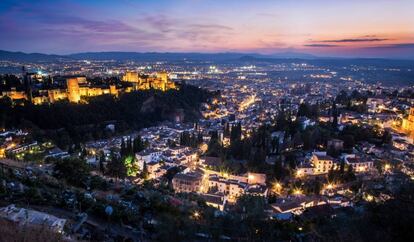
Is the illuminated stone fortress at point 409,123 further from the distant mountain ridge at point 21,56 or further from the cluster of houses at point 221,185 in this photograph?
the distant mountain ridge at point 21,56

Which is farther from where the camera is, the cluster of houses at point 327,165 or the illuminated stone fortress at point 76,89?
the illuminated stone fortress at point 76,89

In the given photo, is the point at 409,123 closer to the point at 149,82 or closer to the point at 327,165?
the point at 327,165

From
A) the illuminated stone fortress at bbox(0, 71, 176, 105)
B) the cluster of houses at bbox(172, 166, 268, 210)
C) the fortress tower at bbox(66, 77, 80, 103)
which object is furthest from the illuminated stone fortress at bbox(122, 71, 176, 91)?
the cluster of houses at bbox(172, 166, 268, 210)

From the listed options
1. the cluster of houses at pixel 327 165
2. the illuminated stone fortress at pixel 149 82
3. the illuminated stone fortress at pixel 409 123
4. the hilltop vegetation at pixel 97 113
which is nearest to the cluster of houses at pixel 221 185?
the cluster of houses at pixel 327 165

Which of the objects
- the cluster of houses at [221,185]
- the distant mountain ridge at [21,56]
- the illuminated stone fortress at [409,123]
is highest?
the distant mountain ridge at [21,56]

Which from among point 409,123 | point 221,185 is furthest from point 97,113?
point 409,123

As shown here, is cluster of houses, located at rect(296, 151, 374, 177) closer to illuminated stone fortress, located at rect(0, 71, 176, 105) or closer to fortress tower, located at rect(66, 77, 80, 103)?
illuminated stone fortress, located at rect(0, 71, 176, 105)

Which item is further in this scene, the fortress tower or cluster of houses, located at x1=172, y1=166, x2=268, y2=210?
the fortress tower

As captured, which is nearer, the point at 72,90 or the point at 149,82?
the point at 72,90

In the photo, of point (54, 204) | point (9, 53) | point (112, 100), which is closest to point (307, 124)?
point (112, 100)
